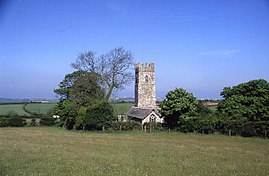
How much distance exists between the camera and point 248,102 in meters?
38.9

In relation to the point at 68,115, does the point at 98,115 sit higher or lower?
higher

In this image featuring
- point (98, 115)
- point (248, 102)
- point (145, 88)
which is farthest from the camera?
point (145, 88)

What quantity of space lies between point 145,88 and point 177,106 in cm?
2499

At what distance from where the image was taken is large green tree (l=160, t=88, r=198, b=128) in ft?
138

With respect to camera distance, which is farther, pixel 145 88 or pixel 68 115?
pixel 145 88

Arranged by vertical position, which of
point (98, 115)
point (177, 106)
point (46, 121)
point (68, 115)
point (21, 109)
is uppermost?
point (177, 106)

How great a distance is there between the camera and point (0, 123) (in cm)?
5516

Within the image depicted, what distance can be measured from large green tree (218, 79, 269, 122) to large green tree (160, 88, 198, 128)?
419 centimetres

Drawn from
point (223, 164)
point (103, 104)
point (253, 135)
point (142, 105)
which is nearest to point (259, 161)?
point (223, 164)

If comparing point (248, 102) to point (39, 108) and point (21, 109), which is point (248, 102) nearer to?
point (21, 109)

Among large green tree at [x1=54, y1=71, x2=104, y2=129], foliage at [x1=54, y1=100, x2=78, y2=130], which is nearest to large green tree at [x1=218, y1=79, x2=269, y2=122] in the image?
large green tree at [x1=54, y1=71, x2=104, y2=129]

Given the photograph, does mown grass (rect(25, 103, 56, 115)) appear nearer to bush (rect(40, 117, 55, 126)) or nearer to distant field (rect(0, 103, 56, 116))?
distant field (rect(0, 103, 56, 116))

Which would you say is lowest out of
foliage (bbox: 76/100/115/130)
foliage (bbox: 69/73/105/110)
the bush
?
the bush

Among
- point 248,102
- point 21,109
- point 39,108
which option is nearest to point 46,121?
point 21,109
